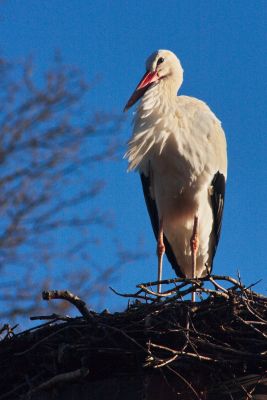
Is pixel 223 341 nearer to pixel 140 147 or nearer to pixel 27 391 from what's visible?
pixel 27 391

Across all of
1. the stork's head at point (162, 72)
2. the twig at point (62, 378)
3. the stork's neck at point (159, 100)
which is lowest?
the twig at point (62, 378)

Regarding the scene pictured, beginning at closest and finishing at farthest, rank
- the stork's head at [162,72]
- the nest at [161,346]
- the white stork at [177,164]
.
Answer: the nest at [161,346]
the white stork at [177,164]
the stork's head at [162,72]

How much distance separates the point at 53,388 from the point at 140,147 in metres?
2.29

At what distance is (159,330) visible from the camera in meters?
3.92

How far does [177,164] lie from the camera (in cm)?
596

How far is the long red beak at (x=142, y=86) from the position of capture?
6.14m

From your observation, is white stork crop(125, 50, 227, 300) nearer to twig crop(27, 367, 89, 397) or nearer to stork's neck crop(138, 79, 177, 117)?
stork's neck crop(138, 79, 177, 117)

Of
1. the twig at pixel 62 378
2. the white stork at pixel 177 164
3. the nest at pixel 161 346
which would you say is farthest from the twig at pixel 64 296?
the white stork at pixel 177 164

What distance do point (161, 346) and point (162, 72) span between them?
2.93 metres

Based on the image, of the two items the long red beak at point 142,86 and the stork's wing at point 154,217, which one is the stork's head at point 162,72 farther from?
the stork's wing at point 154,217

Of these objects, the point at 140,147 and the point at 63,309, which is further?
the point at 63,309

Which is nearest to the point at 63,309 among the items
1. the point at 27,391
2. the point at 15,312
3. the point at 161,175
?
the point at 15,312

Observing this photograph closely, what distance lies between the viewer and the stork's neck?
236 inches

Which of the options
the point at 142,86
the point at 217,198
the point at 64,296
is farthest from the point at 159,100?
the point at 64,296
